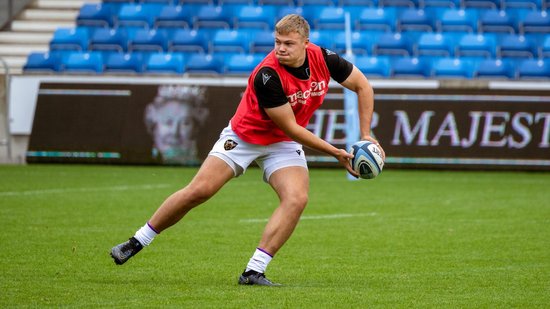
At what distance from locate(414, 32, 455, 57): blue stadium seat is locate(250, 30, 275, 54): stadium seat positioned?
3.02 m

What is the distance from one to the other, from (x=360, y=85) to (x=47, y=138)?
13377 mm

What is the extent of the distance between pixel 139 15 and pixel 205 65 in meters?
2.93

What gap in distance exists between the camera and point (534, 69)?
69.9ft

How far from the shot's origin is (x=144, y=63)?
22906 mm

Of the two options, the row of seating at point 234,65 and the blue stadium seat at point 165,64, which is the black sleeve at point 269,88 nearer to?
the row of seating at point 234,65

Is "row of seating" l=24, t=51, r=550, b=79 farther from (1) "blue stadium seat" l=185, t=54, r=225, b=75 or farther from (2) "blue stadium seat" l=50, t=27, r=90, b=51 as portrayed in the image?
(2) "blue stadium seat" l=50, t=27, r=90, b=51

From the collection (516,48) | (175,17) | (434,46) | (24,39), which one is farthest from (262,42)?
(24,39)

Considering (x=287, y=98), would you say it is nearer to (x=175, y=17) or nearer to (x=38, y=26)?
(x=175, y=17)

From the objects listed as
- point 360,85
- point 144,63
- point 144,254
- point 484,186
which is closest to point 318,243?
point 144,254

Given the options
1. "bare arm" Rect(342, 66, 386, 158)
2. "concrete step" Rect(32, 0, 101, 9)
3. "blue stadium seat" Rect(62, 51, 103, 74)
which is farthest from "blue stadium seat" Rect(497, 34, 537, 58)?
"bare arm" Rect(342, 66, 386, 158)

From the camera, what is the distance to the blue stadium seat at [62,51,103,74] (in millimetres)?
22781

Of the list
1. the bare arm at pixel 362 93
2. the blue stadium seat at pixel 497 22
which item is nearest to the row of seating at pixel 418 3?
the blue stadium seat at pixel 497 22

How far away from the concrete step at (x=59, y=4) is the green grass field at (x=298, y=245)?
8441 mm

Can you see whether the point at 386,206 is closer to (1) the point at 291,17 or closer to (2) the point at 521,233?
(2) the point at 521,233
